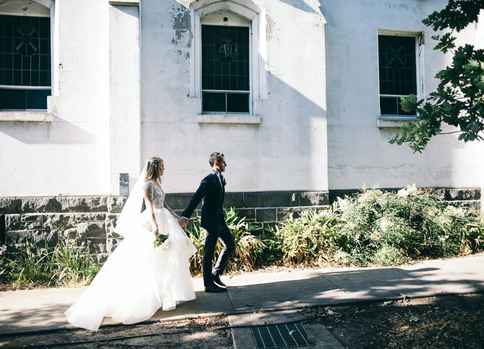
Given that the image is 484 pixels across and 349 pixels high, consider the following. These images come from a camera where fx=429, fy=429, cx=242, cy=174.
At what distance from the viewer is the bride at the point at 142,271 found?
540 cm

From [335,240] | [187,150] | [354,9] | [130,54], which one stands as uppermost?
[354,9]

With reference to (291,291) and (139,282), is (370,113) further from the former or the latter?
(139,282)

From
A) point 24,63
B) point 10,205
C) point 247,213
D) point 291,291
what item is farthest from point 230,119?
point 10,205

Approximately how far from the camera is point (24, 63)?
881 centimetres

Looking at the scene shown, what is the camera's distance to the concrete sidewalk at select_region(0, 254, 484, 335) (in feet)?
18.9

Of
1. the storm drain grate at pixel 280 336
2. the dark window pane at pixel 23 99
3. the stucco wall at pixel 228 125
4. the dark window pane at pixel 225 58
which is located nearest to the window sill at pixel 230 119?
the stucco wall at pixel 228 125

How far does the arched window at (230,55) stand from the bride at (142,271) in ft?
12.3

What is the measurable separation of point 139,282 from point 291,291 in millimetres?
2335

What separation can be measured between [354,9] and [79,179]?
23.6 ft

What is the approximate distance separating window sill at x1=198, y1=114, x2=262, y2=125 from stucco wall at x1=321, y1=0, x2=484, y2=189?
1.86 metres

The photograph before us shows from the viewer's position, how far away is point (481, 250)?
30.5 ft

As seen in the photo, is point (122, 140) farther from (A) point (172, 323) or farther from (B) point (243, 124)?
(A) point (172, 323)

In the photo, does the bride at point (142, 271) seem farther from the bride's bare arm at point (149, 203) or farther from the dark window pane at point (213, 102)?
the dark window pane at point (213, 102)

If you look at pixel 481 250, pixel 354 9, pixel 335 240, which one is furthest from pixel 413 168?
pixel 354 9
